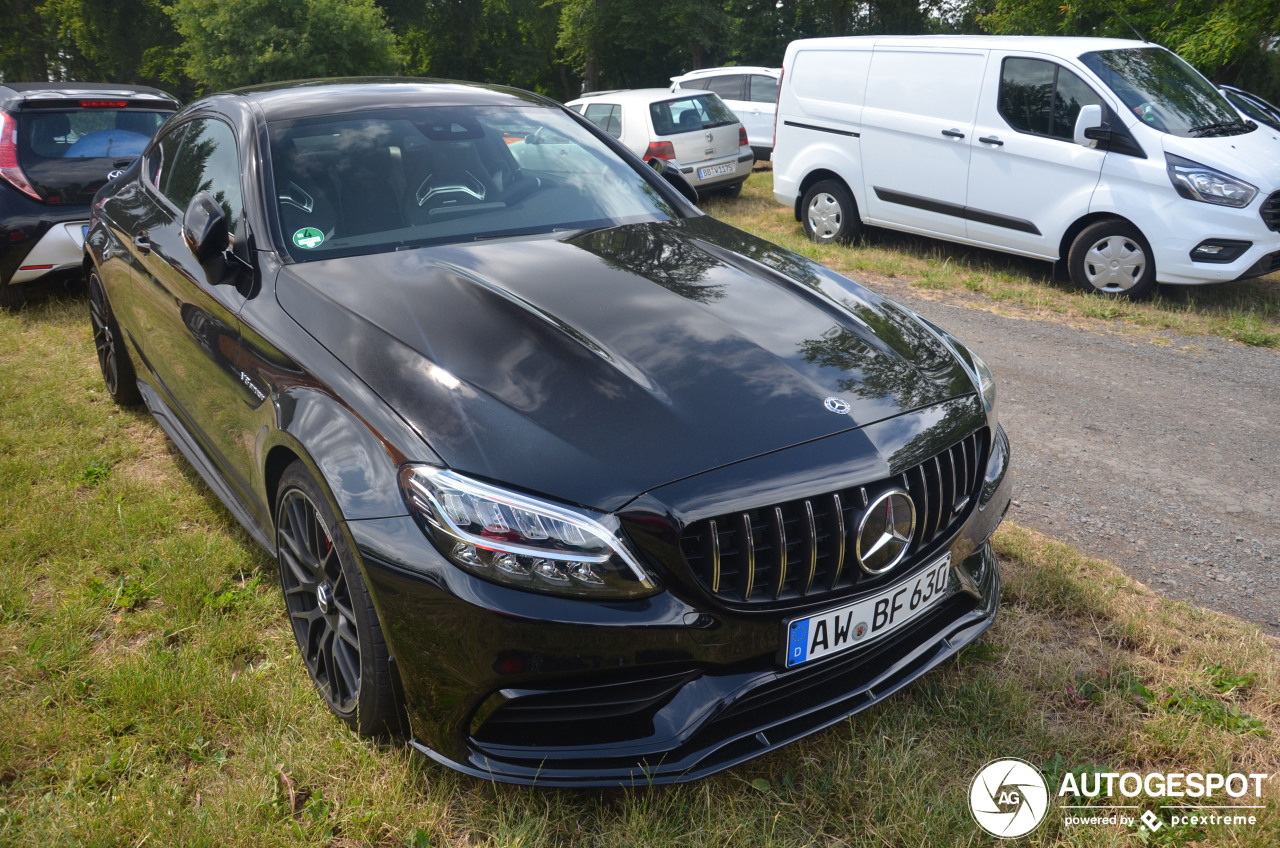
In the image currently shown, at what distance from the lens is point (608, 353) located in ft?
7.61

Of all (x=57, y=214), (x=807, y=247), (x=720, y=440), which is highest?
(x=720, y=440)

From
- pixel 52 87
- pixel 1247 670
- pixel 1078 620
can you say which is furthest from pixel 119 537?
pixel 52 87

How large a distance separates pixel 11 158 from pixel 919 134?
23.0 ft

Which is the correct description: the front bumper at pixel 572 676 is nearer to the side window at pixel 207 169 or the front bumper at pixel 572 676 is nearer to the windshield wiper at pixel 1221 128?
the side window at pixel 207 169

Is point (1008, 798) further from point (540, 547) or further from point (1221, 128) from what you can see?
point (1221, 128)

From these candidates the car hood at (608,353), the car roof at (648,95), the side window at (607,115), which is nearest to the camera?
the car hood at (608,353)

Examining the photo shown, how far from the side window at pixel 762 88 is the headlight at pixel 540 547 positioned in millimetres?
14151

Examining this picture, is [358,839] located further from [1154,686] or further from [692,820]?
[1154,686]

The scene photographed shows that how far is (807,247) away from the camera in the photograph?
8.91m

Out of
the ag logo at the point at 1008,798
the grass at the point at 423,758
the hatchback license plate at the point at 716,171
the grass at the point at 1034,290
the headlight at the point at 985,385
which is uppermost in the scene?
the headlight at the point at 985,385

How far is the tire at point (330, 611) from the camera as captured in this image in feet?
7.04

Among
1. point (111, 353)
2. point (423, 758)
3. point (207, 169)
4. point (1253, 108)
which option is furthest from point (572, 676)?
point (1253, 108)

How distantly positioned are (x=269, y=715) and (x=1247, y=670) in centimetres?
283

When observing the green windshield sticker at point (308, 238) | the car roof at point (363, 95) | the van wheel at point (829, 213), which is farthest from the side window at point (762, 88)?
the green windshield sticker at point (308, 238)
